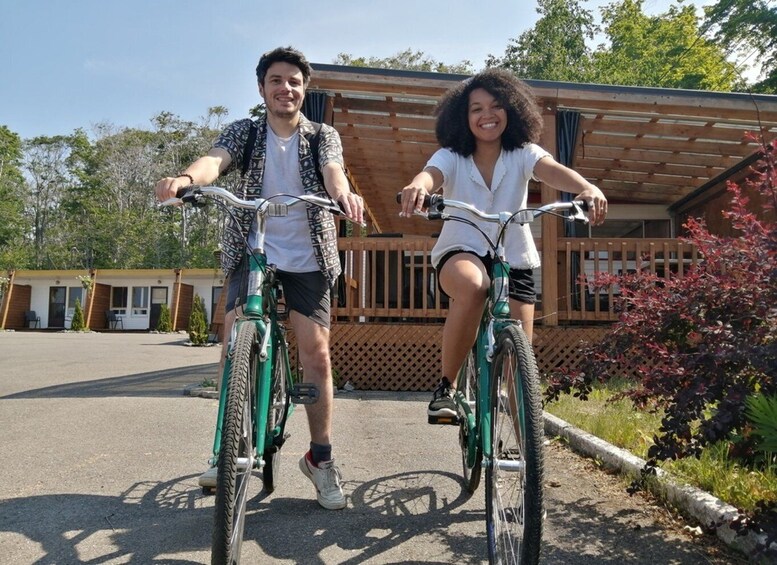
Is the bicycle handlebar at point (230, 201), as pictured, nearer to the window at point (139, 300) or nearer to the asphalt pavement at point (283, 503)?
the asphalt pavement at point (283, 503)

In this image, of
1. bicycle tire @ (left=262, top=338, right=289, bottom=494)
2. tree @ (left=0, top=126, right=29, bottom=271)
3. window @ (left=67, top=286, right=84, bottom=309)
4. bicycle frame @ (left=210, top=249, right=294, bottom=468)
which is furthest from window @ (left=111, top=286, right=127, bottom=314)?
bicycle frame @ (left=210, top=249, right=294, bottom=468)

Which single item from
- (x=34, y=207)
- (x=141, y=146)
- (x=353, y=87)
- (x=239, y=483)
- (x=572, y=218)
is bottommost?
(x=239, y=483)

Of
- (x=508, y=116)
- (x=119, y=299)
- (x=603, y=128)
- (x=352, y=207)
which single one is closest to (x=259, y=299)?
(x=352, y=207)

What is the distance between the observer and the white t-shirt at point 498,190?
2793mm

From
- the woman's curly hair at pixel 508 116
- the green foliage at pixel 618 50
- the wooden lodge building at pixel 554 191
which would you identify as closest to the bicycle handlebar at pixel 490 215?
the woman's curly hair at pixel 508 116

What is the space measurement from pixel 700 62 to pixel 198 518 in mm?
38537

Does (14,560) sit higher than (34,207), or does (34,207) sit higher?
(34,207)

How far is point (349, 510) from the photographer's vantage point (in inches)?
112

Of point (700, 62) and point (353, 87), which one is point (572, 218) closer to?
point (353, 87)

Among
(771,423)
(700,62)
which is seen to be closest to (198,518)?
(771,423)

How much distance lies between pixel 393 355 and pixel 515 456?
5.18 meters

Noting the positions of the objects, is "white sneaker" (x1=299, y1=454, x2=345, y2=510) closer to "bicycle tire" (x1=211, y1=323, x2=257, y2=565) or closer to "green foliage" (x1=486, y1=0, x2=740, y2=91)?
"bicycle tire" (x1=211, y1=323, x2=257, y2=565)

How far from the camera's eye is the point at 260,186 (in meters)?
2.90

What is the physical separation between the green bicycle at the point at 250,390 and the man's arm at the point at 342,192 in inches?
2.4
